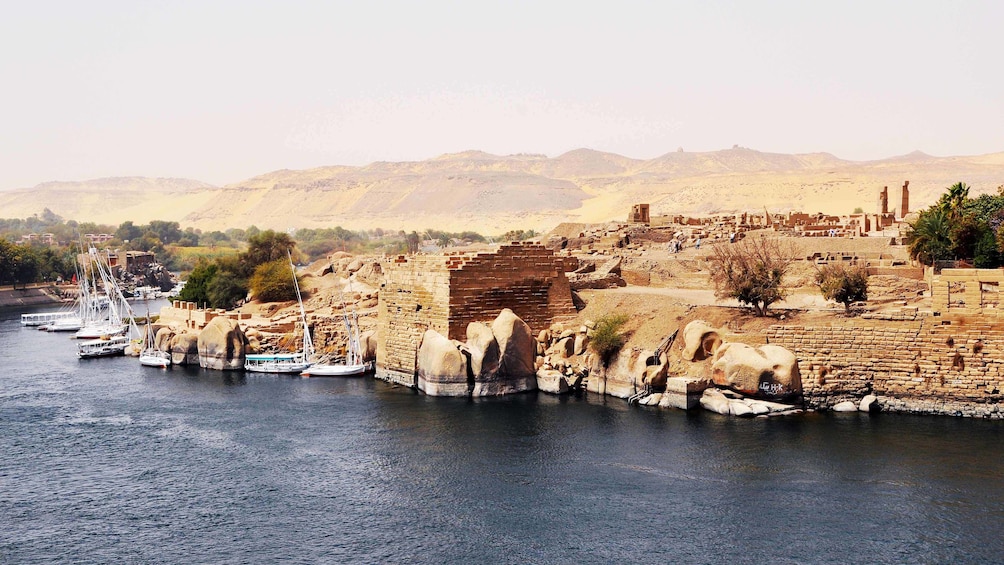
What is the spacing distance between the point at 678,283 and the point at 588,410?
378 inches

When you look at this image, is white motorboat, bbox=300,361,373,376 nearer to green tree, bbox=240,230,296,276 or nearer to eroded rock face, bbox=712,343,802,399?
eroded rock face, bbox=712,343,802,399

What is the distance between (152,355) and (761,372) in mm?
20908

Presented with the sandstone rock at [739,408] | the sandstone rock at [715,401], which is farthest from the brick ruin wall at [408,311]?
the sandstone rock at [739,408]

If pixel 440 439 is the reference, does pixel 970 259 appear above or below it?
above

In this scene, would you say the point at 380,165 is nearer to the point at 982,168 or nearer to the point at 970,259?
the point at 982,168

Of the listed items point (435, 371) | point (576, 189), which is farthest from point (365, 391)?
point (576, 189)

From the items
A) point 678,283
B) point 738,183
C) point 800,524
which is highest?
point 738,183

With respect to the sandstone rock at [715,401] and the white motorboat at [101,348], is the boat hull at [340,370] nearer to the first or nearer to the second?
the white motorboat at [101,348]

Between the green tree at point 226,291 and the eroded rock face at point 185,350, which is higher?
the green tree at point 226,291

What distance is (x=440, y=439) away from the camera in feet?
70.0

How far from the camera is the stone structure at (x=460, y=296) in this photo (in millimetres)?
26219

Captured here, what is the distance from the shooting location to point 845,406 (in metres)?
21.7

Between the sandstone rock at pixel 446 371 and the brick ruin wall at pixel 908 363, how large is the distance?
7404mm

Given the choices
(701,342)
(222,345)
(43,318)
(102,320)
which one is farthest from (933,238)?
(43,318)
